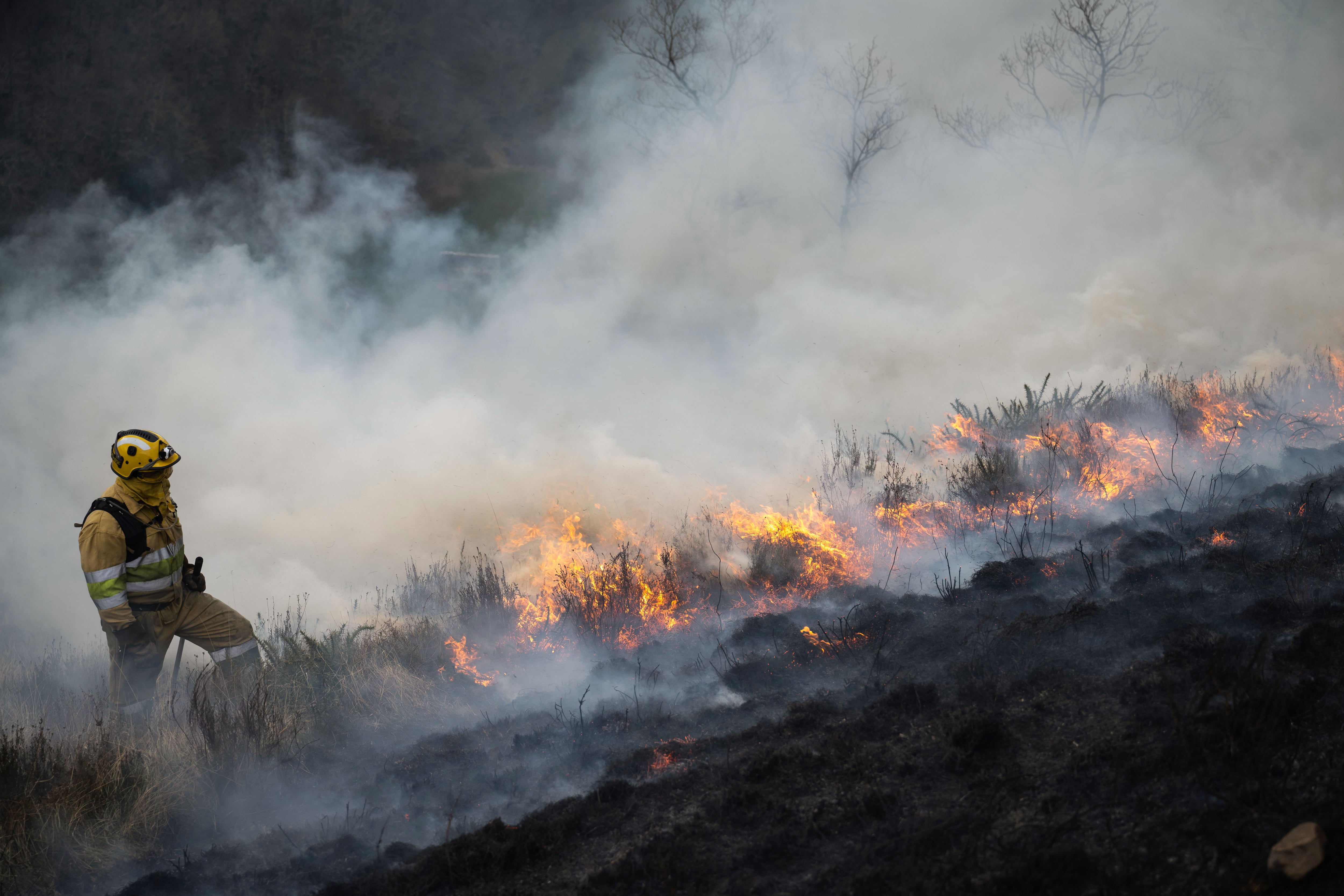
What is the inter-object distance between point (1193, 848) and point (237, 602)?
26.8 feet

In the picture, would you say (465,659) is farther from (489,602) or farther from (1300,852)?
(1300,852)

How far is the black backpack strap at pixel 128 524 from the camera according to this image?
497 cm

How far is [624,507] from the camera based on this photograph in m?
8.38

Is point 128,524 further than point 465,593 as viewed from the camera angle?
No

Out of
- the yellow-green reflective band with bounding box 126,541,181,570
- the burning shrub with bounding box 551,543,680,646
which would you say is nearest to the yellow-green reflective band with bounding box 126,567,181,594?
the yellow-green reflective band with bounding box 126,541,181,570

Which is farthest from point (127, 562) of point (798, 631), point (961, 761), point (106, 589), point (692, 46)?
point (692, 46)

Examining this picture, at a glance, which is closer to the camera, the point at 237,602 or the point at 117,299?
the point at 237,602

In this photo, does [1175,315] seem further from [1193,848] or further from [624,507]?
[1193,848]

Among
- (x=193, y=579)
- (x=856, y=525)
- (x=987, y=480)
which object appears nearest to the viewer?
(x=193, y=579)

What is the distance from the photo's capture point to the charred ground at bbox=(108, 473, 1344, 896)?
274cm

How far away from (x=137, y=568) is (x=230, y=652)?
0.88 metres

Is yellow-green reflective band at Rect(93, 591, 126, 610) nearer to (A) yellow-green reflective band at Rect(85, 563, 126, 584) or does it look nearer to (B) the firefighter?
(B) the firefighter

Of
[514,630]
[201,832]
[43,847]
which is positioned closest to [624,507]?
[514,630]

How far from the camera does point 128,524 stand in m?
4.99
